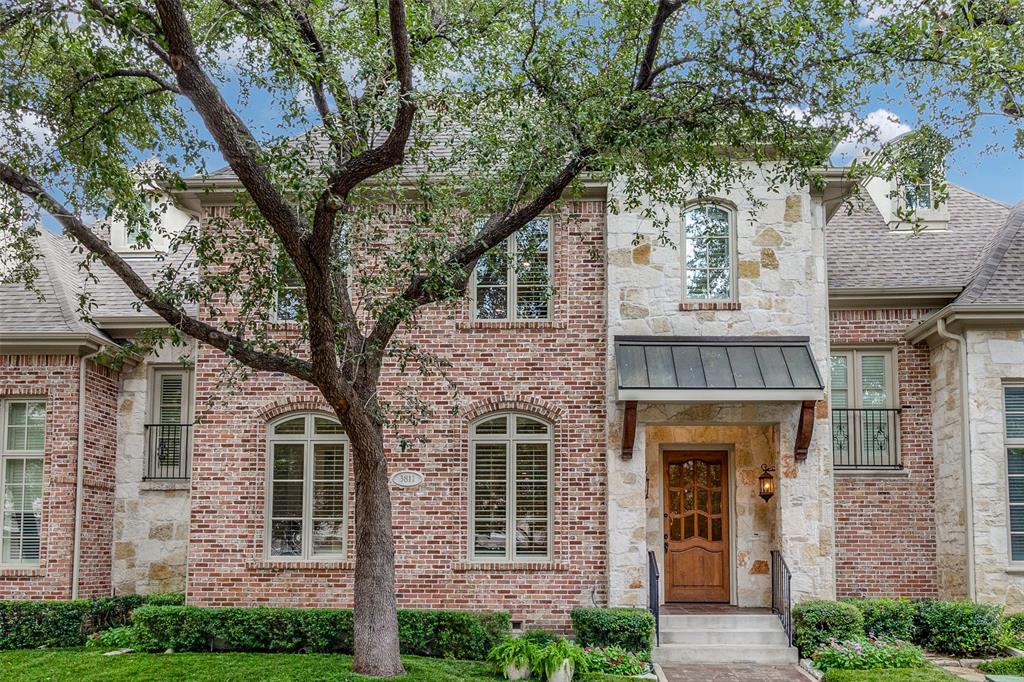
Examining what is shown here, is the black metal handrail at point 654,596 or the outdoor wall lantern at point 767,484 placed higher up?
the outdoor wall lantern at point 767,484

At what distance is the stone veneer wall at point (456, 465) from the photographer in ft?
43.2

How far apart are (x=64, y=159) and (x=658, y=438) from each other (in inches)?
340

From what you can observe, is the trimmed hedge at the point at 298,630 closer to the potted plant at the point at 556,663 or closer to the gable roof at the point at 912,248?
the potted plant at the point at 556,663

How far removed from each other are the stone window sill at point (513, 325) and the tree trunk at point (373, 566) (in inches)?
127

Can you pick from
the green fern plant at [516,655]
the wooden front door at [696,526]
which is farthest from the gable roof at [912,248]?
the green fern plant at [516,655]

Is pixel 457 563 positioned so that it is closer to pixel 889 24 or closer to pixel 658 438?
pixel 658 438

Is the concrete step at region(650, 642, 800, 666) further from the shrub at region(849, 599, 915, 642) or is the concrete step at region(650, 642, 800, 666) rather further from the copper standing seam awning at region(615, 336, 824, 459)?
the copper standing seam awning at region(615, 336, 824, 459)

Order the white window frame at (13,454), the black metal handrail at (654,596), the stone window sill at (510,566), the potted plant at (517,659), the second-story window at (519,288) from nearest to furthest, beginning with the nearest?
the potted plant at (517,659)
the black metal handrail at (654,596)
the stone window sill at (510,566)
the second-story window at (519,288)
the white window frame at (13,454)

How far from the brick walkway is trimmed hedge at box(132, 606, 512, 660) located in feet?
6.79

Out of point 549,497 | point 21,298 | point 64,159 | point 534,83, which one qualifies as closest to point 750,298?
point 549,497

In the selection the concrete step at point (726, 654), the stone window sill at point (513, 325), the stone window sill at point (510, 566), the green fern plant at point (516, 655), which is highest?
the stone window sill at point (513, 325)

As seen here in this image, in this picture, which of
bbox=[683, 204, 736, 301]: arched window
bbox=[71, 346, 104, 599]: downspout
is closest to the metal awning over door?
bbox=[683, 204, 736, 301]: arched window

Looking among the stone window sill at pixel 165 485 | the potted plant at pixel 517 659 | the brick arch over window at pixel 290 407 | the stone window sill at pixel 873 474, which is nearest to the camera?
the potted plant at pixel 517 659

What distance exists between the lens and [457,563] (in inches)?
520
